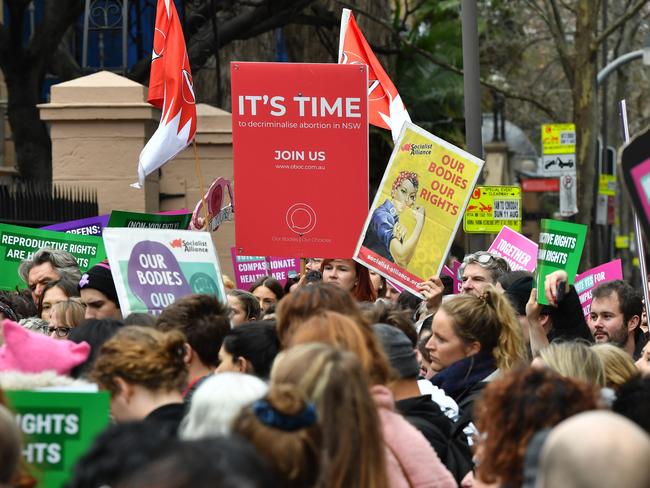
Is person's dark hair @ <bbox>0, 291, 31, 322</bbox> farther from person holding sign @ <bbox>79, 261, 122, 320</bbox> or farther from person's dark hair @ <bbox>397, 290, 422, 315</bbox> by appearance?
person's dark hair @ <bbox>397, 290, 422, 315</bbox>

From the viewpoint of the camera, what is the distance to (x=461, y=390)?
646 cm

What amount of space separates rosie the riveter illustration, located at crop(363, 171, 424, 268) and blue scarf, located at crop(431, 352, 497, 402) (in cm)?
178

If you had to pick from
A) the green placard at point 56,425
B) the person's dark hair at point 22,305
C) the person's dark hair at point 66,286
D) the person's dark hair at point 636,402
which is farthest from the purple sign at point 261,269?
the person's dark hair at point 636,402

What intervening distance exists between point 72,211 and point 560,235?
244 inches

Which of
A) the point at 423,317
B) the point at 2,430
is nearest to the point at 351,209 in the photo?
the point at 423,317

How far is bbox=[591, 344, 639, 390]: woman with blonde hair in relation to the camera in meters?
5.54

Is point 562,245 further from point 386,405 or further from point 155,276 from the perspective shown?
point 386,405

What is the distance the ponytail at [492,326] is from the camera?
21.4 ft

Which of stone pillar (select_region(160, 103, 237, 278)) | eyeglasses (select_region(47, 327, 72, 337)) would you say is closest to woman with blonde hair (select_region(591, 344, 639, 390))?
eyeglasses (select_region(47, 327, 72, 337))

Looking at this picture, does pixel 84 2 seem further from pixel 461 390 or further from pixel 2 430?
pixel 2 430

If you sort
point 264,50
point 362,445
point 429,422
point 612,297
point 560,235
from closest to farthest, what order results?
point 362,445 → point 429,422 → point 560,235 → point 612,297 → point 264,50

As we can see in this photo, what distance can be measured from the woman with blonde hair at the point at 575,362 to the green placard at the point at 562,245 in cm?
250

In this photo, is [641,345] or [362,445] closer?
[362,445]

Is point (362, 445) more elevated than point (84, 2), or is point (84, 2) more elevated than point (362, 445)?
point (84, 2)
